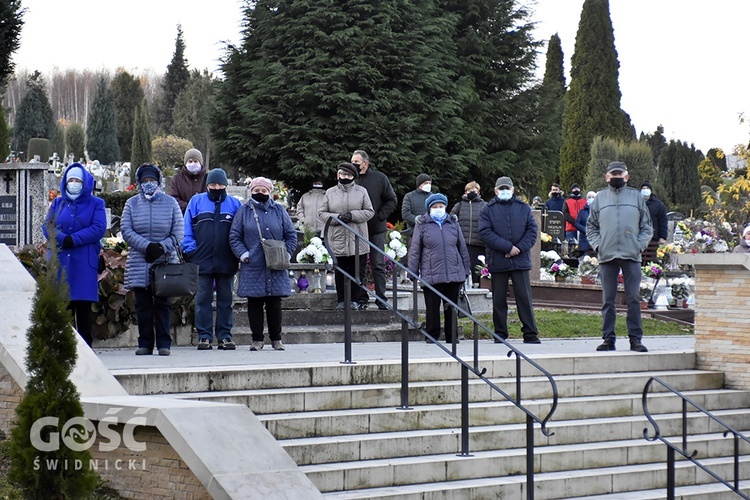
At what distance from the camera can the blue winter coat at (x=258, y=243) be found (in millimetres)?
10164

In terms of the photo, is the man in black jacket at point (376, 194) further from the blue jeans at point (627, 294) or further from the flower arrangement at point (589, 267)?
the flower arrangement at point (589, 267)

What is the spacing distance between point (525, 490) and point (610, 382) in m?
2.37

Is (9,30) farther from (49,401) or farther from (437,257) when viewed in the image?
(49,401)

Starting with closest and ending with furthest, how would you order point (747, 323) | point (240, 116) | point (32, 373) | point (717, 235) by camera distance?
point (32, 373) → point (747, 323) → point (717, 235) → point (240, 116)

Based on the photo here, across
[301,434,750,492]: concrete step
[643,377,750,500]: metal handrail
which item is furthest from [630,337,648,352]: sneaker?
[643,377,750,500]: metal handrail

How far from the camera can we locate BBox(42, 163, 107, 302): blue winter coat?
9.34 metres

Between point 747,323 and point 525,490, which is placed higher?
point 747,323

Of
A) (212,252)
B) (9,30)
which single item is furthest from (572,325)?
(9,30)

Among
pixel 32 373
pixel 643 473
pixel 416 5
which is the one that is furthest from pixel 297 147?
pixel 32 373

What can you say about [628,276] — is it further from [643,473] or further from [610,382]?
[643,473]

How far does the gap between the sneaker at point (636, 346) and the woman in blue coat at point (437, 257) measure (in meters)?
1.80

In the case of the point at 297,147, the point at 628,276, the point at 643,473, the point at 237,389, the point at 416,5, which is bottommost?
the point at 643,473

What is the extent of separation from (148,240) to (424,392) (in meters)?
2.85

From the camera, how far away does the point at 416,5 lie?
90.6ft
